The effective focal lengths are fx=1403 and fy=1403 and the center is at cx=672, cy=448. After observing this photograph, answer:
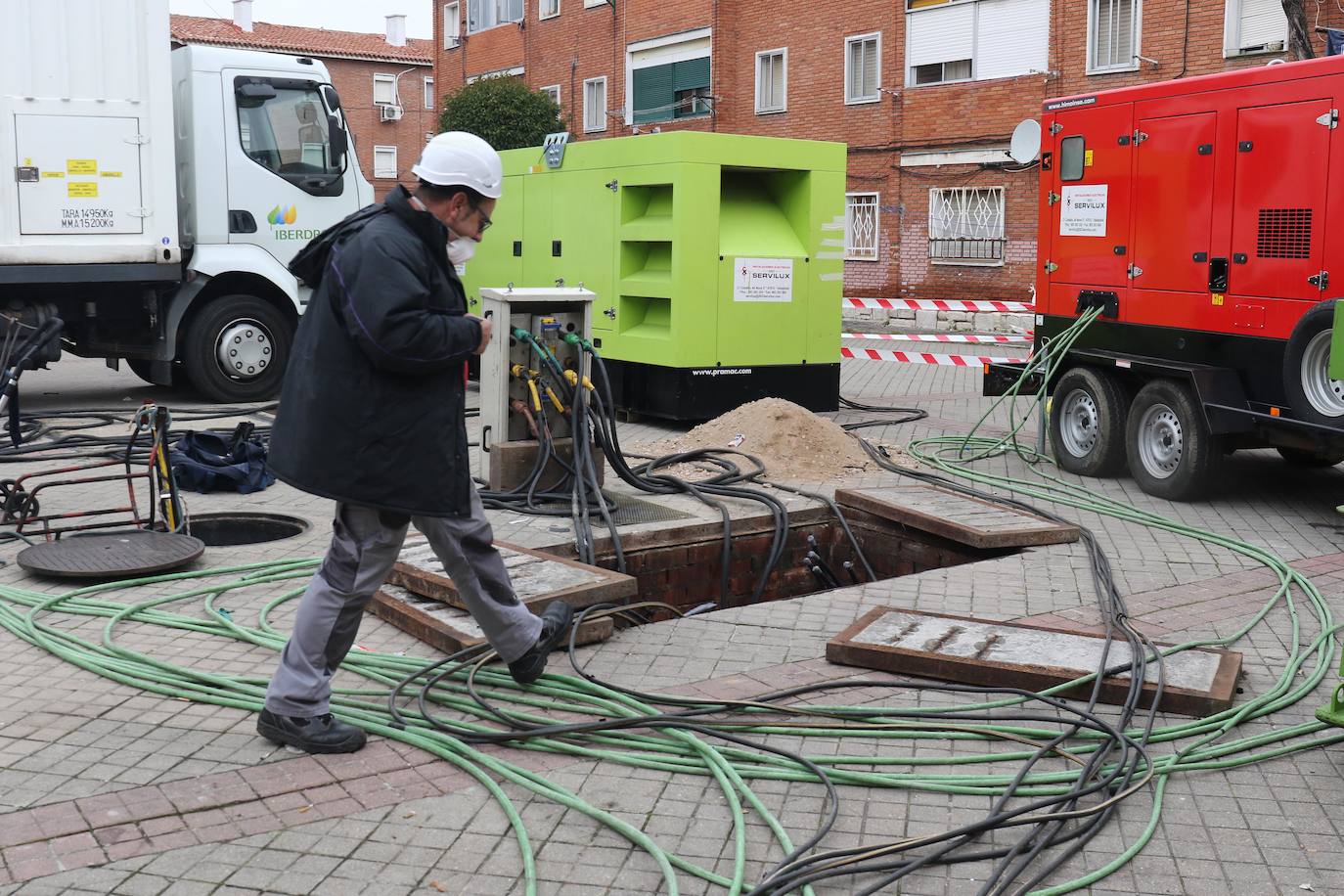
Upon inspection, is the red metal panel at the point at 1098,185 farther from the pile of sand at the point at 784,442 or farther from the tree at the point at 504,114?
the tree at the point at 504,114

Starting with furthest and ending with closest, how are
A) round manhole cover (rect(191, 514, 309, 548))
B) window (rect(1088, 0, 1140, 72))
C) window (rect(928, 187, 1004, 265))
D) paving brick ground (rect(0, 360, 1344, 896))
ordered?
window (rect(928, 187, 1004, 265))
window (rect(1088, 0, 1140, 72))
round manhole cover (rect(191, 514, 309, 548))
paving brick ground (rect(0, 360, 1344, 896))

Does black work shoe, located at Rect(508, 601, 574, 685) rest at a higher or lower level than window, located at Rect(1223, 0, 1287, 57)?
lower

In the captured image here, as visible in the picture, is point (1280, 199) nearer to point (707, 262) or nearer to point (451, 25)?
point (707, 262)

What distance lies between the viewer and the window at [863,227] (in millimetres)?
27562

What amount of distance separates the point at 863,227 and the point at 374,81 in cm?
3386

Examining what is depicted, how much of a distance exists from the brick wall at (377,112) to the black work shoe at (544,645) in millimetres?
51420

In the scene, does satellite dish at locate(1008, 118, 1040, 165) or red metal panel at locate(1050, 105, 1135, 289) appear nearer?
red metal panel at locate(1050, 105, 1135, 289)

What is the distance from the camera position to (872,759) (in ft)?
14.4

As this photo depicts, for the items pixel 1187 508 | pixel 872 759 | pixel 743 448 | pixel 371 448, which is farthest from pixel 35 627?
pixel 1187 508

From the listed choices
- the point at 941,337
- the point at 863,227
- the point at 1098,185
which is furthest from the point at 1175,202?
the point at 863,227

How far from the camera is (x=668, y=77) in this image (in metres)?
32.3

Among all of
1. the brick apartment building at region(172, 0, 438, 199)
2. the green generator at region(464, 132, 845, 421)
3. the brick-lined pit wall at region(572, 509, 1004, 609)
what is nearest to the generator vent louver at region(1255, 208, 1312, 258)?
the brick-lined pit wall at region(572, 509, 1004, 609)

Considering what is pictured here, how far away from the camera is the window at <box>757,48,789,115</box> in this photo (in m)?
29.3

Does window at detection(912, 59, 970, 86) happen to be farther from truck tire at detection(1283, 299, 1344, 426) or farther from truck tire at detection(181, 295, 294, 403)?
truck tire at detection(1283, 299, 1344, 426)
